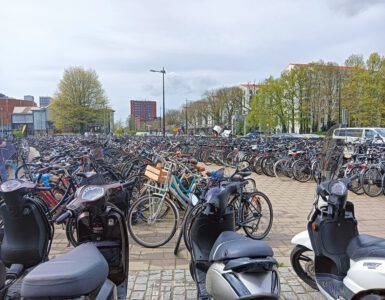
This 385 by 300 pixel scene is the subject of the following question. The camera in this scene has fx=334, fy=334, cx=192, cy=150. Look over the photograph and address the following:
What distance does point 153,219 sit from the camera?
4594 millimetres

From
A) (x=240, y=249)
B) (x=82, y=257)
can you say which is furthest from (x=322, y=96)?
(x=82, y=257)

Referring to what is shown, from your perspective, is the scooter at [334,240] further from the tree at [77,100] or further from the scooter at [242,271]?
the tree at [77,100]

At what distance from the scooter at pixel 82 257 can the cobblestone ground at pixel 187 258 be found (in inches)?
25.0

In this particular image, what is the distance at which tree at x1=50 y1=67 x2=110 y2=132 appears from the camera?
4447 cm

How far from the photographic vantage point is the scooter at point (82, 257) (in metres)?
1.56

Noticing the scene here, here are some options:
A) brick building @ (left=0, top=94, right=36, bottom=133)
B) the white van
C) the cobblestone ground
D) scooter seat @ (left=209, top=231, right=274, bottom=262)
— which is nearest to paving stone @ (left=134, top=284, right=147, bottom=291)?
the cobblestone ground

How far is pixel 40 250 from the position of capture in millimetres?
3102

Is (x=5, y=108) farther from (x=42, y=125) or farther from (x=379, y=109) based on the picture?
(x=379, y=109)

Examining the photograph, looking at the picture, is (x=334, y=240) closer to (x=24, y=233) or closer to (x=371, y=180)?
(x=24, y=233)

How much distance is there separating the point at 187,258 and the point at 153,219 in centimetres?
88

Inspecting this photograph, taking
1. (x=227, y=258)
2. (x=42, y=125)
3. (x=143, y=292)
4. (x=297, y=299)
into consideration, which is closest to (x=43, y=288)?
(x=227, y=258)

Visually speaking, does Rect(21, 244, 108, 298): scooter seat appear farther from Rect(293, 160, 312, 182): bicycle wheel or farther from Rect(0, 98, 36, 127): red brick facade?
Rect(0, 98, 36, 127): red brick facade

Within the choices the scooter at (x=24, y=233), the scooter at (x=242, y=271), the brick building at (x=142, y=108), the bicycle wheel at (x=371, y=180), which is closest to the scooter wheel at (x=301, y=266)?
the scooter at (x=242, y=271)

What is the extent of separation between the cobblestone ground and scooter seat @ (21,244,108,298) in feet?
4.67
